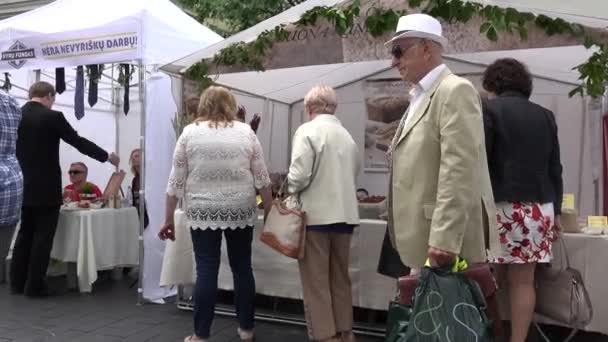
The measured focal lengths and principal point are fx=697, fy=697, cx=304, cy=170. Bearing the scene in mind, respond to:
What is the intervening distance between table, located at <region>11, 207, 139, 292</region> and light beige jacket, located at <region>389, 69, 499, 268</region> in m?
3.88

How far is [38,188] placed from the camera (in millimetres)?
5730

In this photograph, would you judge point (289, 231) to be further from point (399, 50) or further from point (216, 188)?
point (399, 50)

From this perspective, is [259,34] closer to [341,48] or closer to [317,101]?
[341,48]

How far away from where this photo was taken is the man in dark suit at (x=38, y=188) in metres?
5.75

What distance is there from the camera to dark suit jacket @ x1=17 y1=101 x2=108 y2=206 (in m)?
5.73

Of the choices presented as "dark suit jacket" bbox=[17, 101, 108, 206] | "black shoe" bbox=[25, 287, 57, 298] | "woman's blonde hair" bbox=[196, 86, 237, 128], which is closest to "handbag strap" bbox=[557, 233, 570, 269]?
"woman's blonde hair" bbox=[196, 86, 237, 128]

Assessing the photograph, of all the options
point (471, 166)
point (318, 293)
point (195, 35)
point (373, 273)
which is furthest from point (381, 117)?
point (471, 166)

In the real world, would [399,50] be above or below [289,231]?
above

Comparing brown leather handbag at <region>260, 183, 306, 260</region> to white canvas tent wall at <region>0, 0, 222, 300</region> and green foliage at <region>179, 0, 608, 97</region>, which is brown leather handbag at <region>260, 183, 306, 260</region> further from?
white canvas tent wall at <region>0, 0, 222, 300</region>

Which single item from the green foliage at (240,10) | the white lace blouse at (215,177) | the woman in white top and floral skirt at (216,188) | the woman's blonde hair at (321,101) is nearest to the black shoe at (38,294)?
the woman in white top and floral skirt at (216,188)

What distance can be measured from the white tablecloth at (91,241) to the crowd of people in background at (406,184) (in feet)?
6.57

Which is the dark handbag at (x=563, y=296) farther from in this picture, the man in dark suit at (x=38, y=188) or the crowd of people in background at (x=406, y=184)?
the man in dark suit at (x=38, y=188)

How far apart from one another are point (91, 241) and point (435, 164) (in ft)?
13.6

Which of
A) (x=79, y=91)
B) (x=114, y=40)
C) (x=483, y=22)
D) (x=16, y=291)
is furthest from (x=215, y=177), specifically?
(x=79, y=91)
